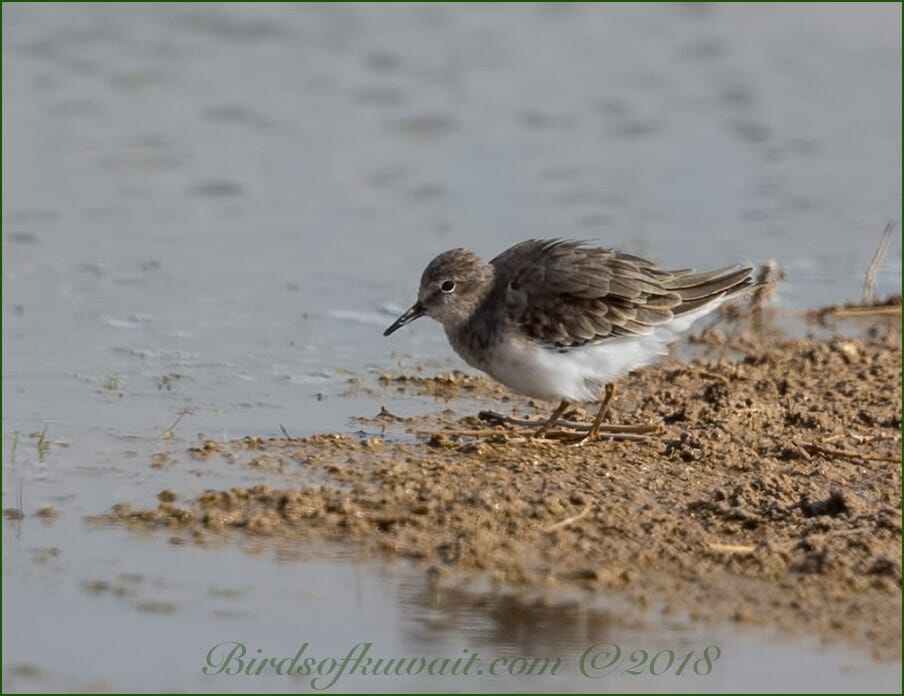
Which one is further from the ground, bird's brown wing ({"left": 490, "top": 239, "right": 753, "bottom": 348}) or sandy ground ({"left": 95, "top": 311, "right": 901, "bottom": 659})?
bird's brown wing ({"left": 490, "top": 239, "right": 753, "bottom": 348})

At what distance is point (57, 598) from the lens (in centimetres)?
615

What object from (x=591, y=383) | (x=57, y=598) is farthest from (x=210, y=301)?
(x=57, y=598)

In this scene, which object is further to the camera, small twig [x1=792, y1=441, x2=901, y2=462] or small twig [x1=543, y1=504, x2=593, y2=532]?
small twig [x1=792, y1=441, x2=901, y2=462]

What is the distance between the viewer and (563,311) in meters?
8.24

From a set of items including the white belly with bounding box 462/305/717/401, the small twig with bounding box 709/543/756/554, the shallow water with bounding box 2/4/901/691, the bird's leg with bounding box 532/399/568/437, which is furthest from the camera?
the bird's leg with bounding box 532/399/568/437

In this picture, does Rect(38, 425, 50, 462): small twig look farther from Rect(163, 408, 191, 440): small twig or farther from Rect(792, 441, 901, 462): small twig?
Rect(792, 441, 901, 462): small twig

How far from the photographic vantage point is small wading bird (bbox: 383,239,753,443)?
8203 millimetres

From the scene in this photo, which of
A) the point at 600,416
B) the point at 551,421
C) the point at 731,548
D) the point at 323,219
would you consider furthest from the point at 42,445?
the point at 323,219

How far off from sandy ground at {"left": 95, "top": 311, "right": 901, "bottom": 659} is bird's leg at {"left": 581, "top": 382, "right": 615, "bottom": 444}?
0.21ft

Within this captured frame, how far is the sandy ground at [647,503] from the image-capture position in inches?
249

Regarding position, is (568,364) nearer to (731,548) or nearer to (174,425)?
(731,548)

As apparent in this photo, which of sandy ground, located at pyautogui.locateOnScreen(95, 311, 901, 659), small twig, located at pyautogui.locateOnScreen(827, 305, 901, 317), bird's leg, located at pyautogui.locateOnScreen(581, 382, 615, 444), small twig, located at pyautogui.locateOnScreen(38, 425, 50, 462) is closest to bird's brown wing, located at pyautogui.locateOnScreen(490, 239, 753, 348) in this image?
bird's leg, located at pyautogui.locateOnScreen(581, 382, 615, 444)

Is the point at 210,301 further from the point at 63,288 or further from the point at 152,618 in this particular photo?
the point at 152,618

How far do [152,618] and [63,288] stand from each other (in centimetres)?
562
